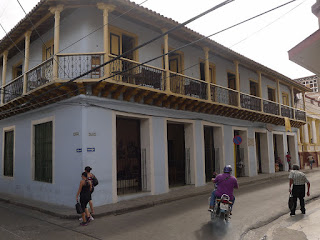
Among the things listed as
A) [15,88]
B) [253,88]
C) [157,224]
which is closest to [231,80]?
[253,88]

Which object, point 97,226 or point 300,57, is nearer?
point 300,57

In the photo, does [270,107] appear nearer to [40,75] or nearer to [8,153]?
[40,75]

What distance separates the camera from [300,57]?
4.36 meters

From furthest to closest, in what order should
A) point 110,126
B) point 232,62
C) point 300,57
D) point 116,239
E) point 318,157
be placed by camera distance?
point 318,157 → point 232,62 → point 110,126 → point 116,239 → point 300,57

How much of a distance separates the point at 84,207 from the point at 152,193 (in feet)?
14.1

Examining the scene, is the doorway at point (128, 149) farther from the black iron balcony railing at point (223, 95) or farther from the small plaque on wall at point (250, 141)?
Answer: the small plaque on wall at point (250, 141)

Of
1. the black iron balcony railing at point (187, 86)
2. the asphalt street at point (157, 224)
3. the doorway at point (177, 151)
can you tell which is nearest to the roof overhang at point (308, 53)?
the asphalt street at point (157, 224)

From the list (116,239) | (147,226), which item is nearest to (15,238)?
(116,239)

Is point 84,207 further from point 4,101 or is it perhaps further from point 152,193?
point 4,101

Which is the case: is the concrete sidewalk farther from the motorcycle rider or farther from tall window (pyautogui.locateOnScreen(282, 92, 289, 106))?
tall window (pyautogui.locateOnScreen(282, 92, 289, 106))

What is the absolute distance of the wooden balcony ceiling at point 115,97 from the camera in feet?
31.5

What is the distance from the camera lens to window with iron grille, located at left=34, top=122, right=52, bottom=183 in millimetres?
11095

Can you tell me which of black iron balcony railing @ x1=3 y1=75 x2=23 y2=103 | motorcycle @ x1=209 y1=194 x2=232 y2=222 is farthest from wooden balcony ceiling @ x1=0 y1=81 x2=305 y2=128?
motorcycle @ x1=209 y1=194 x2=232 y2=222

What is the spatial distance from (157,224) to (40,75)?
719cm
